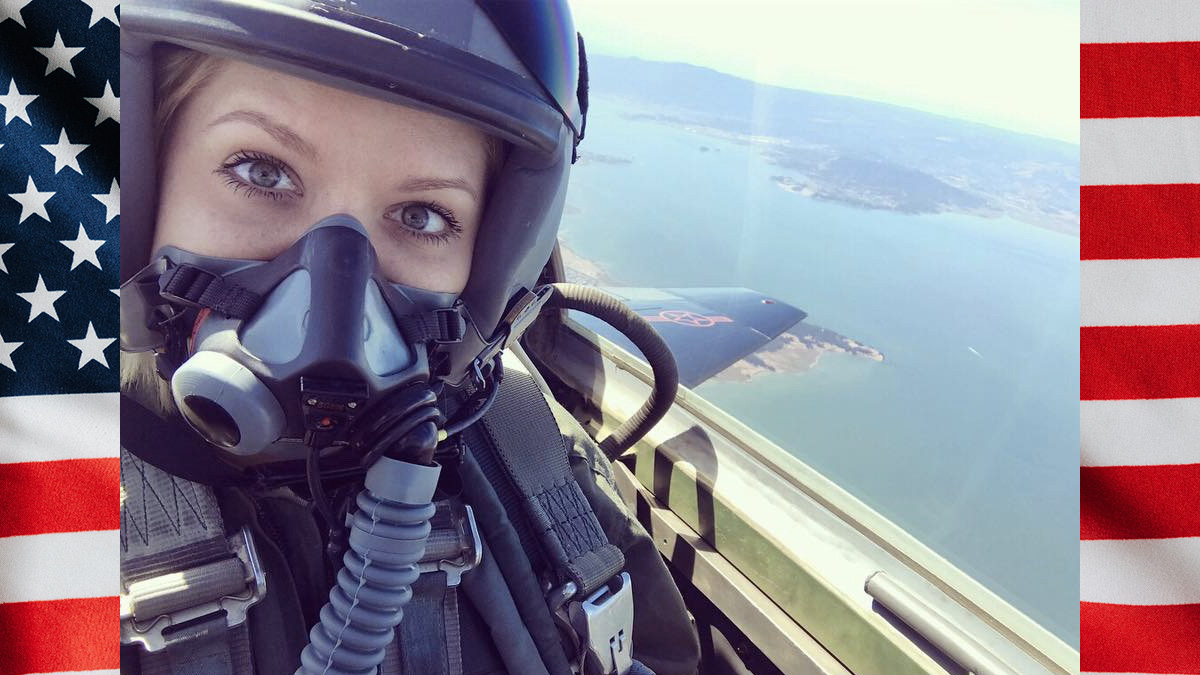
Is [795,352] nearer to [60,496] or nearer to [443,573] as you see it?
[443,573]

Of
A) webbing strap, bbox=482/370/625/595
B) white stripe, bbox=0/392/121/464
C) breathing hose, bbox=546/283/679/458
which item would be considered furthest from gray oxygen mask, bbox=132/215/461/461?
breathing hose, bbox=546/283/679/458

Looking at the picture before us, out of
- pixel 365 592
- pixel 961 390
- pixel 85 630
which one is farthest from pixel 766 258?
pixel 85 630

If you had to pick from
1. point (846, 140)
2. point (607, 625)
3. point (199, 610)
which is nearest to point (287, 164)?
point (199, 610)

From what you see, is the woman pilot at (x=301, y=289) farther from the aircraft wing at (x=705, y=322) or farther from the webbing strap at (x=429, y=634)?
the aircraft wing at (x=705, y=322)

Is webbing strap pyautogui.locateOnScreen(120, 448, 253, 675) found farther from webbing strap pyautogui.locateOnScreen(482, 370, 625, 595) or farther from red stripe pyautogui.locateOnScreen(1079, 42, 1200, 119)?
red stripe pyautogui.locateOnScreen(1079, 42, 1200, 119)

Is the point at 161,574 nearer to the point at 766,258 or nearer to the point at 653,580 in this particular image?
the point at 653,580

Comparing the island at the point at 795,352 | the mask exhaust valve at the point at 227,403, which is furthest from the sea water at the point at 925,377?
the mask exhaust valve at the point at 227,403
